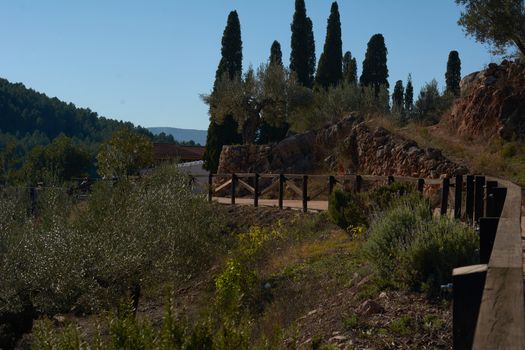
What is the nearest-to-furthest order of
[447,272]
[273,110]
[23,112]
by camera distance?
[447,272] → [273,110] → [23,112]

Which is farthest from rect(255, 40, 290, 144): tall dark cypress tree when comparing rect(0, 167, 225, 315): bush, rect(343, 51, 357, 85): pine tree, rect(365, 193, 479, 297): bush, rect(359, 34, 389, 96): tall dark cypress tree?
rect(365, 193, 479, 297): bush

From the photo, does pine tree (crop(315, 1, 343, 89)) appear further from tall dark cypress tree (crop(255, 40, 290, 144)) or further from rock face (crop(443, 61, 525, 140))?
rock face (crop(443, 61, 525, 140))

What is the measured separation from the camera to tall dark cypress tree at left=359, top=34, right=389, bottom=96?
49562mm

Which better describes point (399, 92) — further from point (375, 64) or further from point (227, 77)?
point (227, 77)

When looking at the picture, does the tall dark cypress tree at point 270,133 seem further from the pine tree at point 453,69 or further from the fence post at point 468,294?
the fence post at point 468,294

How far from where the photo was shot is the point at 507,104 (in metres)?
24.1

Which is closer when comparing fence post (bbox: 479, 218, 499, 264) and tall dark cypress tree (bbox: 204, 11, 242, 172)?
fence post (bbox: 479, 218, 499, 264)

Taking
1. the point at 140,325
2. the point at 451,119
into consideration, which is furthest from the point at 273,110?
the point at 140,325

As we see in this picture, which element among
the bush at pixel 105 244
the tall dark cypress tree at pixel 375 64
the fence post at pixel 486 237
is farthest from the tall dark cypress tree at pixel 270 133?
the fence post at pixel 486 237

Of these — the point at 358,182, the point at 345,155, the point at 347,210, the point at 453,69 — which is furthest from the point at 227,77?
the point at 347,210

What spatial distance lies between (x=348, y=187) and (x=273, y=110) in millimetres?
16985

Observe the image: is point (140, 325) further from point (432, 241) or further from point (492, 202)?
point (492, 202)

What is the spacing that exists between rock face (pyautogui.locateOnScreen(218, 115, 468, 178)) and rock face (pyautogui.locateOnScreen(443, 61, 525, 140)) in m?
3.21

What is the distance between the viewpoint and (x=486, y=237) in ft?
15.7
